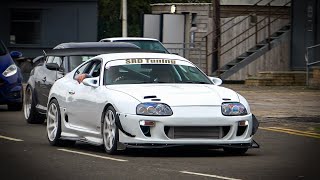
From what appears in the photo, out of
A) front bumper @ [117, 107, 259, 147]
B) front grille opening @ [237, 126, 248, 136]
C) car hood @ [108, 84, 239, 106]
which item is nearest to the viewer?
front bumper @ [117, 107, 259, 147]

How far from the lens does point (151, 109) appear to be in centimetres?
1408

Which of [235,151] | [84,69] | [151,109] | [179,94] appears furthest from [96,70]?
[235,151]

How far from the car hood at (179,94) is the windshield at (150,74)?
301 millimetres

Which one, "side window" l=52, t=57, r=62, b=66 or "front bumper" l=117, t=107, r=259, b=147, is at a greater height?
"side window" l=52, t=57, r=62, b=66

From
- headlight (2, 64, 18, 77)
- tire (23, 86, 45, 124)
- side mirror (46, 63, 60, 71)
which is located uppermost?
side mirror (46, 63, 60, 71)

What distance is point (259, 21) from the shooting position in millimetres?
43688

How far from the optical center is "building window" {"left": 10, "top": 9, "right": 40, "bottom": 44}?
4319 centimetres

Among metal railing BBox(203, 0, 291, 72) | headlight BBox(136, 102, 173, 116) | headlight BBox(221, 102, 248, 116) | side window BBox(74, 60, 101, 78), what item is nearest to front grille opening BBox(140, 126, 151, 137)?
headlight BBox(136, 102, 173, 116)

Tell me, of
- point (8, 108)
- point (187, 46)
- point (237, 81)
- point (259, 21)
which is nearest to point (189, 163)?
point (8, 108)

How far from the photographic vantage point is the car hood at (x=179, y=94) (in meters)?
14.2

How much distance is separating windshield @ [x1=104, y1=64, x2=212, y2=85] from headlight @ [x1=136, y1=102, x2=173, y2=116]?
3.52 feet

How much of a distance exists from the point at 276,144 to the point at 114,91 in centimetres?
317

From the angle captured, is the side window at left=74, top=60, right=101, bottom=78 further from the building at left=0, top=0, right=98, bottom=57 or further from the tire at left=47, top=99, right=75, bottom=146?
the building at left=0, top=0, right=98, bottom=57

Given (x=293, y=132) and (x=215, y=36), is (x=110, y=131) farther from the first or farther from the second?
(x=215, y=36)
